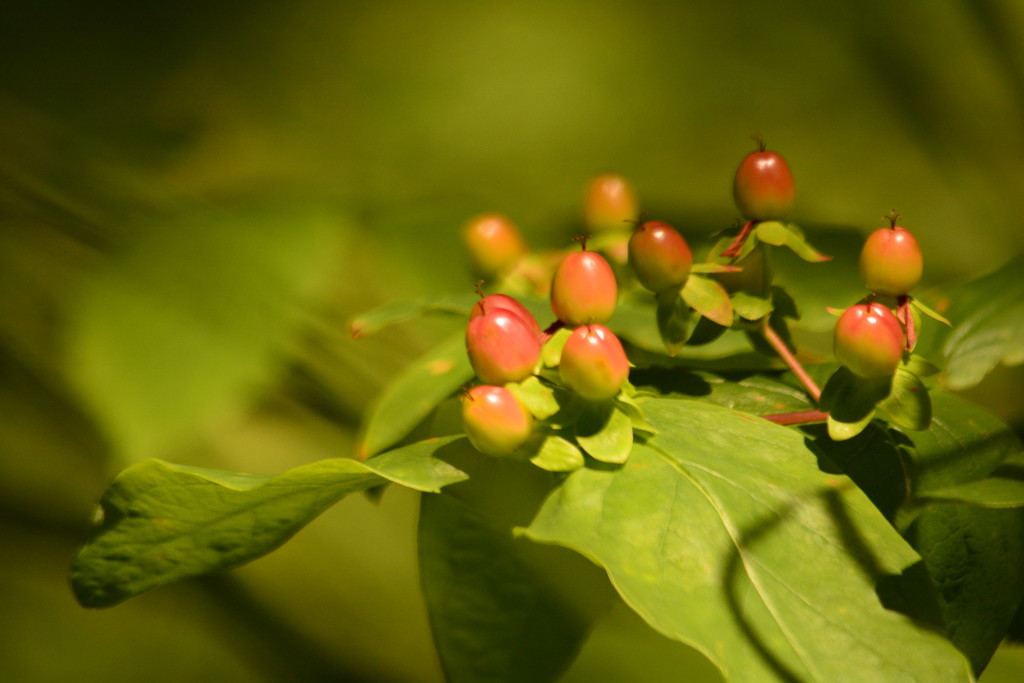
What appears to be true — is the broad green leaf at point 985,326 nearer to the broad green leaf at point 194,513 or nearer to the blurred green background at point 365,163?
the broad green leaf at point 194,513

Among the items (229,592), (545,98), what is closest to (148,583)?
(229,592)

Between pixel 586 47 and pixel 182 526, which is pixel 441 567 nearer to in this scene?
→ pixel 182 526

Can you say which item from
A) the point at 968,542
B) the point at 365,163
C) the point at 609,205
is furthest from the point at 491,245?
the point at 365,163

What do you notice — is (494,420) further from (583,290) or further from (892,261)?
(892,261)

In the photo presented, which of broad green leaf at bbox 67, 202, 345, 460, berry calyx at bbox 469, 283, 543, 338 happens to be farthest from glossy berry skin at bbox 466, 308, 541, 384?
broad green leaf at bbox 67, 202, 345, 460

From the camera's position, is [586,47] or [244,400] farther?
[586,47]

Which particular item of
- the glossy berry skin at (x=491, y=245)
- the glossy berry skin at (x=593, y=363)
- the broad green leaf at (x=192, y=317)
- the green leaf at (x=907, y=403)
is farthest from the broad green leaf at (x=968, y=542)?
the broad green leaf at (x=192, y=317)
